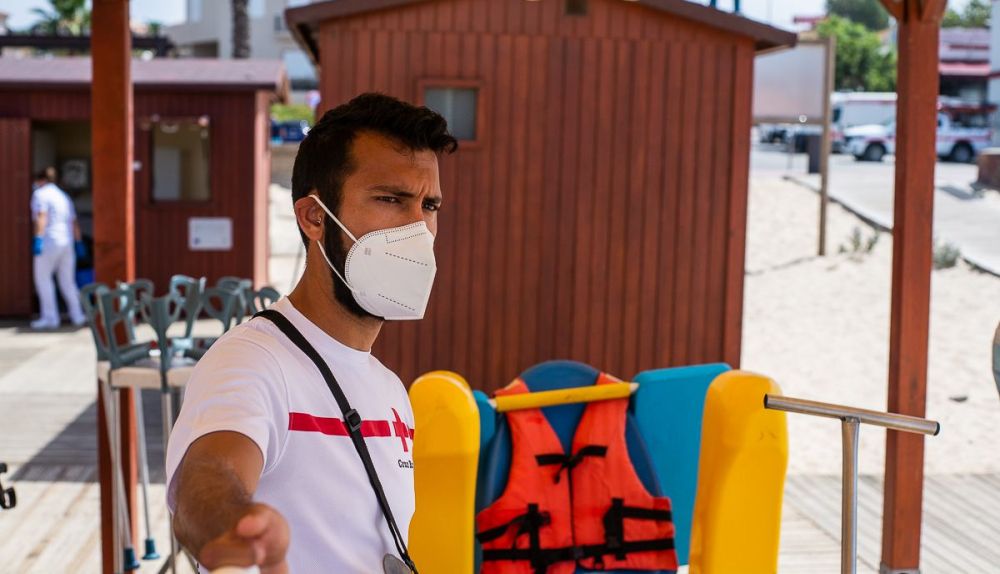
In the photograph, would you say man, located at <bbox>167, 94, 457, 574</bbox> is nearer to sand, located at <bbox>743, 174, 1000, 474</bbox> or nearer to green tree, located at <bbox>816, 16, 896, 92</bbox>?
sand, located at <bbox>743, 174, 1000, 474</bbox>

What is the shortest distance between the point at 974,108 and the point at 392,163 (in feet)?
130

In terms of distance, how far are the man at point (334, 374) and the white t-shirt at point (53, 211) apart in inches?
439

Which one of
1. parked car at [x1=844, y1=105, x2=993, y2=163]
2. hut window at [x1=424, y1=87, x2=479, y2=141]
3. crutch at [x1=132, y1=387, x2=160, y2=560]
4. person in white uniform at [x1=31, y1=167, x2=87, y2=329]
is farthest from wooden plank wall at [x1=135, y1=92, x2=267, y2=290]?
parked car at [x1=844, y1=105, x2=993, y2=163]

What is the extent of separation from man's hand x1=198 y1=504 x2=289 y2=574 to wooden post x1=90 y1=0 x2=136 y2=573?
3982 mm

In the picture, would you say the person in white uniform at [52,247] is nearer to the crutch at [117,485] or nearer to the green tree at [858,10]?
the crutch at [117,485]

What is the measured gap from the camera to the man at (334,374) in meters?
1.44

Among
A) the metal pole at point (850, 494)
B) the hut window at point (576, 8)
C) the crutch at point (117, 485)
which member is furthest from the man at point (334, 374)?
the hut window at point (576, 8)

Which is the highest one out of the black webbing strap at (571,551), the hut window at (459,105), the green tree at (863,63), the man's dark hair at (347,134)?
the green tree at (863,63)

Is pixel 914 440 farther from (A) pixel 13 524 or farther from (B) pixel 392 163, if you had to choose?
(A) pixel 13 524

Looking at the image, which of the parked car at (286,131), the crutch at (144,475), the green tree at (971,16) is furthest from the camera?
the green tree at (971,16)

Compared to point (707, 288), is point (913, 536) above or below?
below

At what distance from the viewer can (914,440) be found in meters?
4.77

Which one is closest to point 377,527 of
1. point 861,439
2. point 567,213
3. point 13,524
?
point 13,524

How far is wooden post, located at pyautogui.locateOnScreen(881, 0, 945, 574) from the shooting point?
4.65 metres
